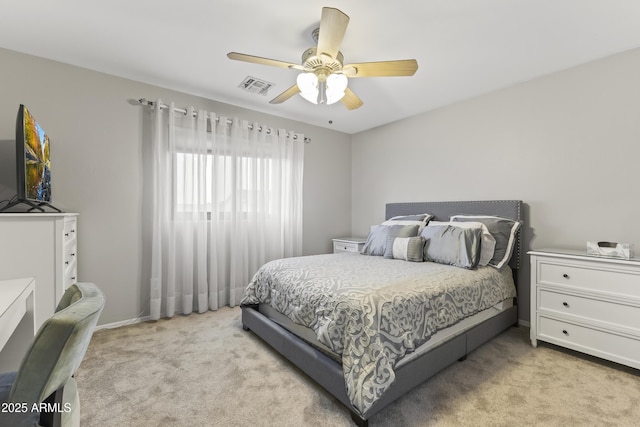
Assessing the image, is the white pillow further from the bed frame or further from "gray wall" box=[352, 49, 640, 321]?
"gray wall" box=[352, 49, 640, 321]

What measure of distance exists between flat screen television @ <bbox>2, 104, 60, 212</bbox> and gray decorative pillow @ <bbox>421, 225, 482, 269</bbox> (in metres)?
3.11

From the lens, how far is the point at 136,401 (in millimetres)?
1668

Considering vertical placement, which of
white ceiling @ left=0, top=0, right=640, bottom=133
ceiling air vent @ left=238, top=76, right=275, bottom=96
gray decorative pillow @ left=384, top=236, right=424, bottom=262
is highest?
white ceiling @ left=0, top=0, right=640, bottom=133

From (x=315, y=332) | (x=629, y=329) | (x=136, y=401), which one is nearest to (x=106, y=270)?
(x=136, y=401)

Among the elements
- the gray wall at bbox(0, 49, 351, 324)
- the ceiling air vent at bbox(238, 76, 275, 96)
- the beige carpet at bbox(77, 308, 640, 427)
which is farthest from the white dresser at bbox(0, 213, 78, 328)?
the ceiling air vent at bbox(238, 76, 275, 96)

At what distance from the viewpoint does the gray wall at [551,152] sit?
91.4 inches

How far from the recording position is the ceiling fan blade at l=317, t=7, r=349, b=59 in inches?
61.3

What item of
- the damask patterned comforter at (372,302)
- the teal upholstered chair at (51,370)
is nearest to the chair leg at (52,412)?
the teal upholstered chair at (51,370)

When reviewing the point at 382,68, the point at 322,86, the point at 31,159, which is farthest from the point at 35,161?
the point at 382,68

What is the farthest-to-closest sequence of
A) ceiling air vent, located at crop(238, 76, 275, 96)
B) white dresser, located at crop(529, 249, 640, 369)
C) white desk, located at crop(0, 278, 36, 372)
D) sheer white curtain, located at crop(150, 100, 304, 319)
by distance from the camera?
sheer white curtain, located at crop(150, 100, 304, 319), ceiling air vent, located at crop(238, 76, 275, 96), white dresser, located at crop(529, 249, 640, 369), white desk, located at crop(0, 278, 36, 372)

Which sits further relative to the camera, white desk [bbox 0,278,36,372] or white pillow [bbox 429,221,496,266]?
white pillow [bbox 429,221,496,266]

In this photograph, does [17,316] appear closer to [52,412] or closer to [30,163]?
[52,412]

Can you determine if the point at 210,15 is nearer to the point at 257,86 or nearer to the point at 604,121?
the point at 257,86

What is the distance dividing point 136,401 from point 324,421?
3.72 feet
